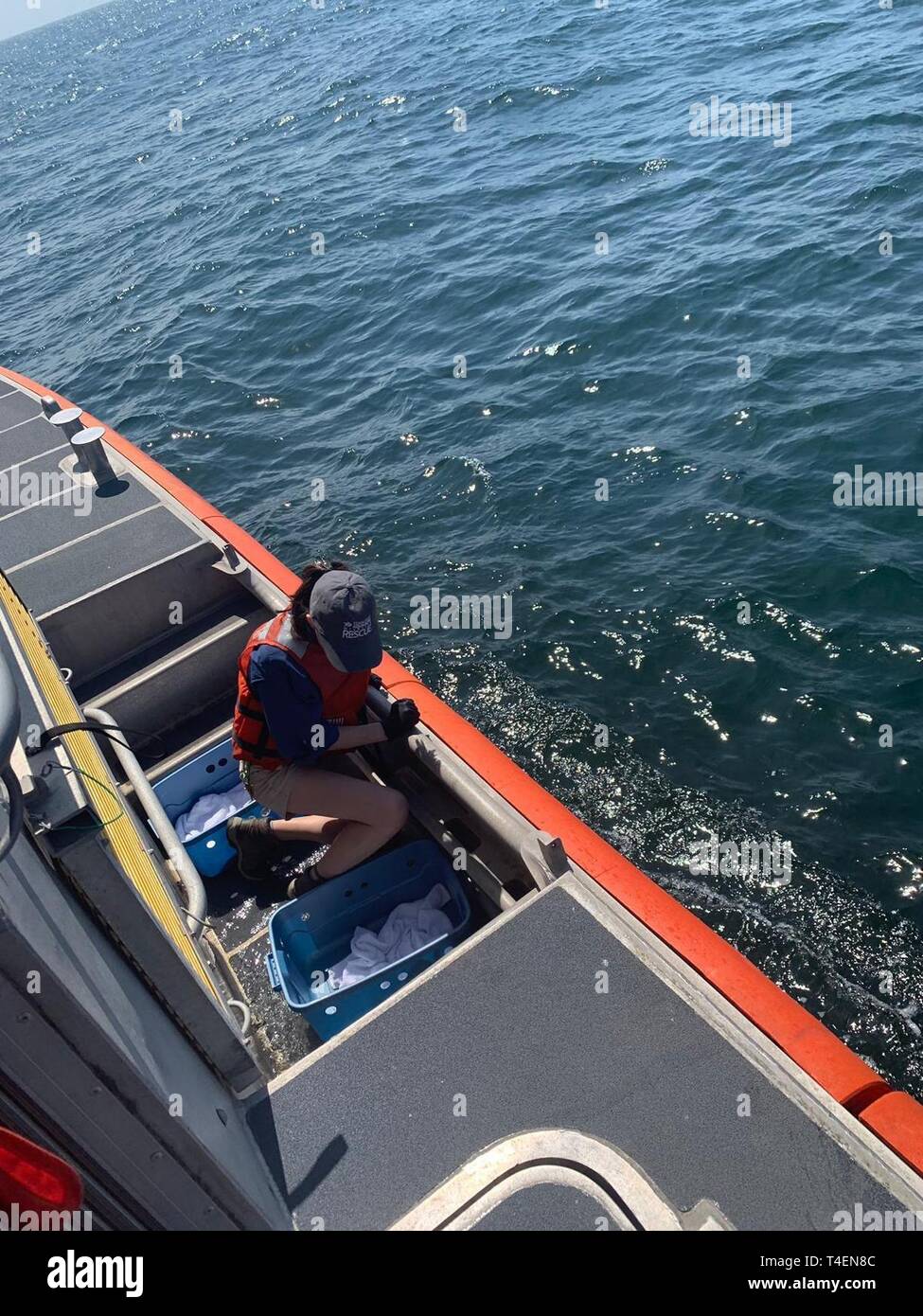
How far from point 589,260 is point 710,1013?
13578 mm

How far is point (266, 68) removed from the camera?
121ft

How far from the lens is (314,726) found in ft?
16.9

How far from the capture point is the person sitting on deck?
482 cm

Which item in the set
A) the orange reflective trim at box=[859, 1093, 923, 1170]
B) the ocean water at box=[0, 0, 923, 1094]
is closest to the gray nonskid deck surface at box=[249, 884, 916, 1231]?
the orange reflective trim at box=[859, 1093, 923, 1170]

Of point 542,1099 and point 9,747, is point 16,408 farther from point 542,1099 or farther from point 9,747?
point 9,747

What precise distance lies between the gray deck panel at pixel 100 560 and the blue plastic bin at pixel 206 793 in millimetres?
1662

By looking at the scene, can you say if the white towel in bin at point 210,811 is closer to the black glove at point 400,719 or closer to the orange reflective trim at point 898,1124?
the black glove at point 400,719

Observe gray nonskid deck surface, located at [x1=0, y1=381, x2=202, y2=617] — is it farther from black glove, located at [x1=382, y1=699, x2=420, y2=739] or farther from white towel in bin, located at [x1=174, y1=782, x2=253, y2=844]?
black glove, located at [x1=382, y1=699, x2=420, y2=739]

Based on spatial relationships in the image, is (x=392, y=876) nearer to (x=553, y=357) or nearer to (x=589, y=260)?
(x=553, y=357)

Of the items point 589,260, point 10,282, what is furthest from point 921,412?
point 10,282

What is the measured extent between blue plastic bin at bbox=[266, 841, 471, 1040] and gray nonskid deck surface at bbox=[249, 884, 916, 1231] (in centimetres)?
60

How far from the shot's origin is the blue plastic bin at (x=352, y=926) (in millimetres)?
4930

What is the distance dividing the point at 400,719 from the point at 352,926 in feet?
3.95

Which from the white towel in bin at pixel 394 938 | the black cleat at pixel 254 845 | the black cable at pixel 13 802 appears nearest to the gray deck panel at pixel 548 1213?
the white towel in bin at pixel 394 938
